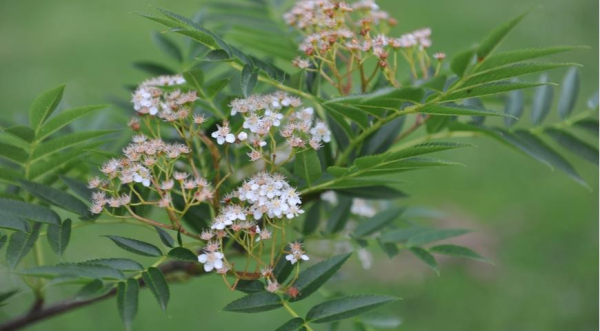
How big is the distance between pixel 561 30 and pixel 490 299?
207 centimetres

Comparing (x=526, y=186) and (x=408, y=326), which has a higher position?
(x=526, y=186)

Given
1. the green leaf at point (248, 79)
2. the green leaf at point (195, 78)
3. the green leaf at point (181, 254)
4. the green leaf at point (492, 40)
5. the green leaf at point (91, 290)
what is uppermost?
the green leaf at point (492, 40)

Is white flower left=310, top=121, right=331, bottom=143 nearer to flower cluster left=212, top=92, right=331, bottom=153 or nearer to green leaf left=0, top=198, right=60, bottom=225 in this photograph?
flower cluster left=212, top=92, right=331, bottom=153

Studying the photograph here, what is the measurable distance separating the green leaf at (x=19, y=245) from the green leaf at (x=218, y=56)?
0.91 ft

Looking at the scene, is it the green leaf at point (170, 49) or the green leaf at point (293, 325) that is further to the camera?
the green leaf at point (170, 49)

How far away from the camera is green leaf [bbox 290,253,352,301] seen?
0.78m

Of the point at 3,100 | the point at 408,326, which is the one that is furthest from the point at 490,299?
the point at 3,100

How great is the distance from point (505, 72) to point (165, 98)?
38cm

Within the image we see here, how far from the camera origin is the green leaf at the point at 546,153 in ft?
3.26

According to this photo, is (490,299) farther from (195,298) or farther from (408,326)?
(195,298)

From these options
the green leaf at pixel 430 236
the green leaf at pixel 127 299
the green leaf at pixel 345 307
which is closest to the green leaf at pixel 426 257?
the green leaf at pixel 430 236

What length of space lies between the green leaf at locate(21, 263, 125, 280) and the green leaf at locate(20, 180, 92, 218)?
13cm

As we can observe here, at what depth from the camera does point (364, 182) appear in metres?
0.82

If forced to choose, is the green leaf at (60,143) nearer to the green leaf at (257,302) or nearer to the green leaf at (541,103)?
the green leaf at (257,302)
